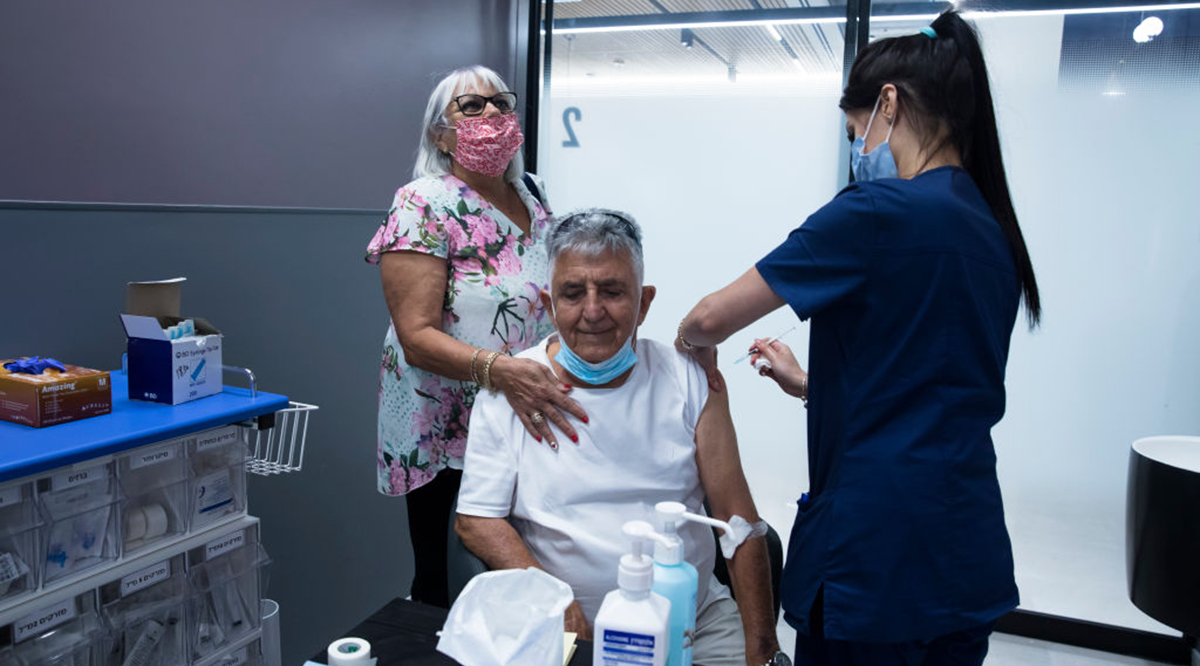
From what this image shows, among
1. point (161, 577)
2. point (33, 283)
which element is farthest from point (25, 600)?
point (33, 283)

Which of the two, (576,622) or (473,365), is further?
(473,365)

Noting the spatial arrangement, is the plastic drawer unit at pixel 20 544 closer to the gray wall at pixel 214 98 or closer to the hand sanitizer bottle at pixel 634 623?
the gray wall at pixel 214 98

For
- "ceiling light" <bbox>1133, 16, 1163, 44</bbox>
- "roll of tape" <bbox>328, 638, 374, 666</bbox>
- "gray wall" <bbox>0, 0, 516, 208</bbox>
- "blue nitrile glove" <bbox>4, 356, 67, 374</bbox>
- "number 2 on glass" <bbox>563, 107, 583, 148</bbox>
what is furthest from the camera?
"number 2 on glass" <bbox>563, 107, 583, 148</bbox>

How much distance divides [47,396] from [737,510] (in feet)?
4.05

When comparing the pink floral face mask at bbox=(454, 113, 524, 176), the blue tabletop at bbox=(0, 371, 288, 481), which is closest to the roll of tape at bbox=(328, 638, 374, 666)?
the blue tabletop at bbox=(0, 371, 288, 481)

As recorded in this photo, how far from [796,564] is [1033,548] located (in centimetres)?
218

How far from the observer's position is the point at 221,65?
201cm

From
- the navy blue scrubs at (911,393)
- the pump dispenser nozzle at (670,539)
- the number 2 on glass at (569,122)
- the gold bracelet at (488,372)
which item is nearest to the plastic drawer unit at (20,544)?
the gold bracelet at (488,372)

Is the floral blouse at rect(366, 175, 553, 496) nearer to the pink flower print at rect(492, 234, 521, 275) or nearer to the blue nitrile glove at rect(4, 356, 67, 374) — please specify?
the pink flower print at rect(492, 234, 521, 275)

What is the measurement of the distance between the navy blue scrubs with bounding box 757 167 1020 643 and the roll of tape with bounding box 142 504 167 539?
1191mm

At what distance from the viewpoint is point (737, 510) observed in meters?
1.51

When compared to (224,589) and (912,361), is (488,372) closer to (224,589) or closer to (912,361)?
(224,589)

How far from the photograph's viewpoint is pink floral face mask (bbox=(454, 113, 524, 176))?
6.28 ft

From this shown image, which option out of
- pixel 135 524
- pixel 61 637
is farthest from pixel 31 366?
pixel 61 637
